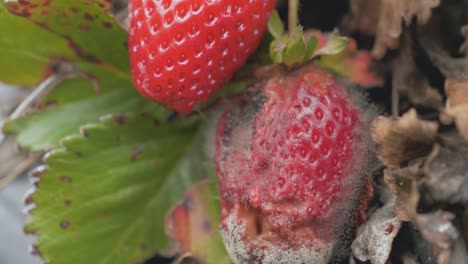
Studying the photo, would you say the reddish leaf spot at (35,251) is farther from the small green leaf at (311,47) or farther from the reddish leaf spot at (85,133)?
the small green leaf at (311,47)

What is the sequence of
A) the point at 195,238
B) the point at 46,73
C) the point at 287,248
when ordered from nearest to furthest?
the point at 287,248 → the point at 195,238 → the point at 46,73

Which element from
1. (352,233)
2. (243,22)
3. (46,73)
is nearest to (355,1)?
(243,22)

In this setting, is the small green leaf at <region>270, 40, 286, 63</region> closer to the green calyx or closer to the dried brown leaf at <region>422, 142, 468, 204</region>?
the green calyx

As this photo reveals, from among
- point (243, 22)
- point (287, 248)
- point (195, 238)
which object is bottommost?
point (195, 238)

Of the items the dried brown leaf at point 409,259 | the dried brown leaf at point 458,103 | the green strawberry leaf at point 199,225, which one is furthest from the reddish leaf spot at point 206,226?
the dried brown leaf at point 458,103

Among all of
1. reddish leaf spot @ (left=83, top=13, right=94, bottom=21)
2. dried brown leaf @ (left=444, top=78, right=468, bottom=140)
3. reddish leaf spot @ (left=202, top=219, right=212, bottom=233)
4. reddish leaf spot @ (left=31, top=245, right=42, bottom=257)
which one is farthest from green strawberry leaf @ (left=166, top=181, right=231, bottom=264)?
dried brown leaf @ (left=444, top=78, right=468, bottom=140)

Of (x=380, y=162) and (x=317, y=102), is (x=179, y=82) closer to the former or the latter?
(x=317, y=102)
